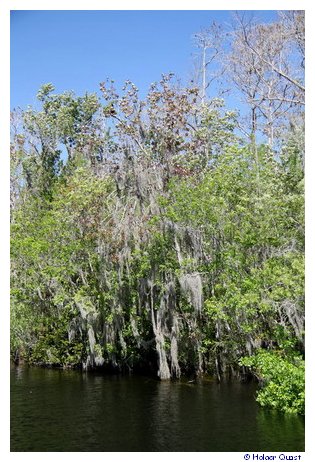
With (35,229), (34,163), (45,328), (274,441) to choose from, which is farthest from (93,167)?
(274,441)

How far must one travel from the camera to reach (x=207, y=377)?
2314cm

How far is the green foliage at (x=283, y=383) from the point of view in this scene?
16266 mm

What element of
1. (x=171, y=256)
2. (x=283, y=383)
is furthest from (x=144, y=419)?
(x=171, y=256)

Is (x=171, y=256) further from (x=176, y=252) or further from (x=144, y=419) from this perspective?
(x=144, y=419)

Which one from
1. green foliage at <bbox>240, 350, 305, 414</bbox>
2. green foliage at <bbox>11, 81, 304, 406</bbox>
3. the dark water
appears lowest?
the dark water

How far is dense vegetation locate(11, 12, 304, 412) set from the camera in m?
19.0

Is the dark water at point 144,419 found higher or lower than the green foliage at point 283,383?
lower

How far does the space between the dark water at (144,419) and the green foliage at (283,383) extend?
0.40m

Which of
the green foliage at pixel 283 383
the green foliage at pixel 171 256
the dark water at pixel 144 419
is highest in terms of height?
the green foliage at pixel 171 256

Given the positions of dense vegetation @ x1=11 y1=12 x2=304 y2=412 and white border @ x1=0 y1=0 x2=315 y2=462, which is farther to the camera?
dense vegetation @ x1=11 y1=12 x2=304 y2=412

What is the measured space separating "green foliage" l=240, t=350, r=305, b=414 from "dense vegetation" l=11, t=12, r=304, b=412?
4 centimetres

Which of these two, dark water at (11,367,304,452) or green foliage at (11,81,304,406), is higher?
green foliage at (11,81,304,406)

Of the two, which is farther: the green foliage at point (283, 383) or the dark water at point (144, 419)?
the green foliage at point (283, 383)

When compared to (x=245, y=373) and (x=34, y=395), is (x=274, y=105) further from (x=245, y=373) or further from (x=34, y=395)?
(x=34, y=395)
